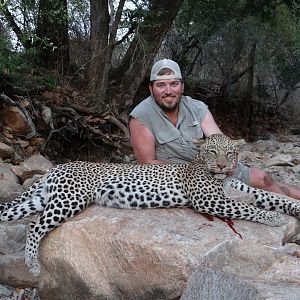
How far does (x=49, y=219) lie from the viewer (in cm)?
511

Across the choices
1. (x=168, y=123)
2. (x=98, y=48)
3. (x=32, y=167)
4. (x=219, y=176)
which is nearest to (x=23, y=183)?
(x=32, y=167)

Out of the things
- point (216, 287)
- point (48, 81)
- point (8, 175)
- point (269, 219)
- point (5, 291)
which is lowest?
point (5, 291)

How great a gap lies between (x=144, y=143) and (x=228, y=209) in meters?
1.51

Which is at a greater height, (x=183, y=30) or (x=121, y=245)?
(x=183, y=30)

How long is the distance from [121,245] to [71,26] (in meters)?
8.75

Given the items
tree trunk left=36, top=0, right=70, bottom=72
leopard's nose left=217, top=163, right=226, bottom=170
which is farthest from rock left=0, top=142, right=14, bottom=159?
leopard's nose left=217, top=163, right=226, bottom=170

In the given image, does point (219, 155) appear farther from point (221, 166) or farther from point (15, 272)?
point (15, 272)

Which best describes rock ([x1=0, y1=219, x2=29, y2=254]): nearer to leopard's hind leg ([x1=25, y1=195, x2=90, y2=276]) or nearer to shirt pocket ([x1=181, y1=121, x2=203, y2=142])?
leopard's hind leg ([x1=25, y1=195, x2=90, y2=276])

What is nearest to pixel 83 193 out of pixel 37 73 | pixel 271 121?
pixel 37 73

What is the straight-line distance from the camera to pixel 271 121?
1848 cm

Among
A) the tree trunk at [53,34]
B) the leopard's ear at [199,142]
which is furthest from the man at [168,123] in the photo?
the tree trunk at [53,34]

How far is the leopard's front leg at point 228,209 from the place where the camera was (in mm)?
5160

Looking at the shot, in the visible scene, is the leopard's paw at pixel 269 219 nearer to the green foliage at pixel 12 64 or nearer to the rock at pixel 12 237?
the rock at pixel 12 237

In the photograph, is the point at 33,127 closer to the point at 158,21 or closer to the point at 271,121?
the point at 158,21
